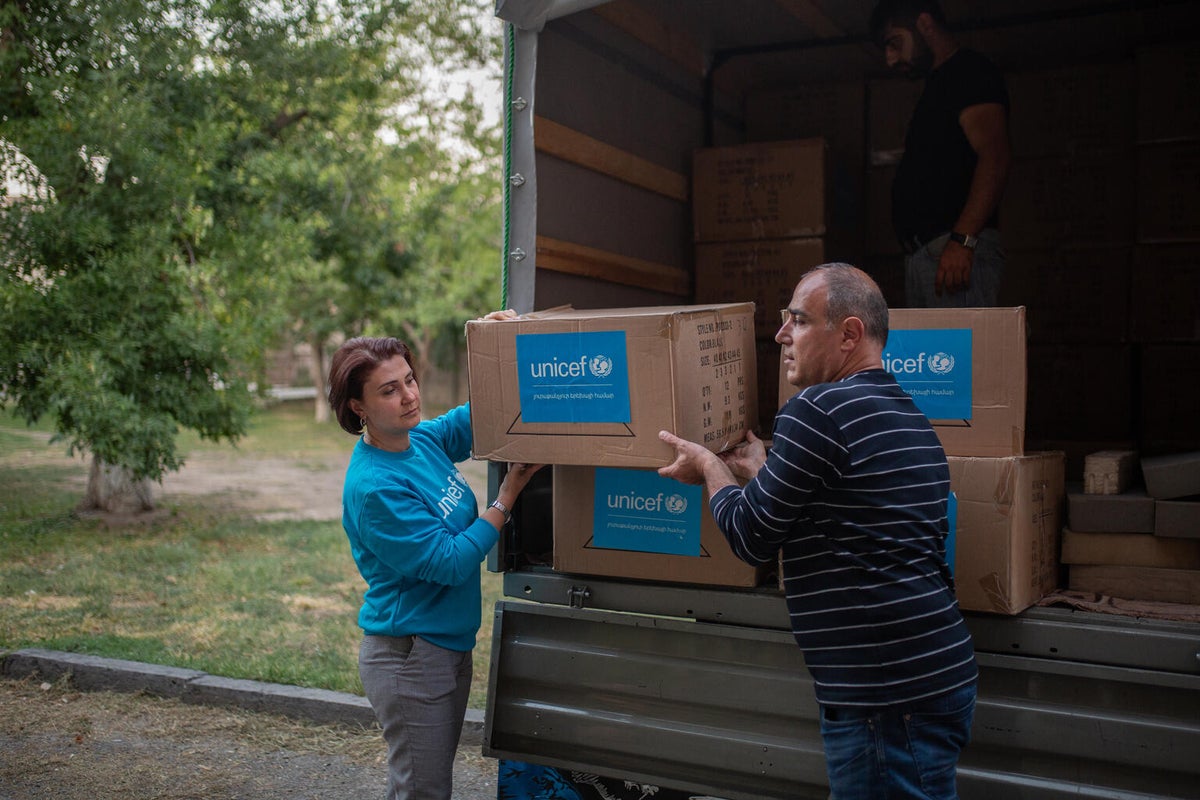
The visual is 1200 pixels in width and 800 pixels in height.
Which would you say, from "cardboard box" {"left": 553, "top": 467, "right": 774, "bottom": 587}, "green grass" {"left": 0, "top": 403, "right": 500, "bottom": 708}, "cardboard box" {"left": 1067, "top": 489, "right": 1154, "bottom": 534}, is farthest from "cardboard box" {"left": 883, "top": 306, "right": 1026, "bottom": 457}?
"green grass" {"left": 0, "top": 403, "right": 500, "bottom": 708}

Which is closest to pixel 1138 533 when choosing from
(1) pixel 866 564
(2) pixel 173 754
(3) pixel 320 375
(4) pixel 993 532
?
(4) pixel 993 532

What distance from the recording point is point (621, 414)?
2.63 m

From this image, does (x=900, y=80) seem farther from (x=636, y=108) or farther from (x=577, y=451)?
(x=577, y=451)

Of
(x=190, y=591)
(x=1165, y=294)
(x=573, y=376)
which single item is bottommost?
(x=190, y=591)

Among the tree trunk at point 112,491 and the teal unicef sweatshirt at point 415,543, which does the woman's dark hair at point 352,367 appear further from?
the tree trunk at point 112,491

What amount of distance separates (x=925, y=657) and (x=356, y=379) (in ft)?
4.87

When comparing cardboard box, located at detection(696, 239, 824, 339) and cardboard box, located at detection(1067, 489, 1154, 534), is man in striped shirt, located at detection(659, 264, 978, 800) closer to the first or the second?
cardboard box, located at detection(1067, 489, 1154, 534)

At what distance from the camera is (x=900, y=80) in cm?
471

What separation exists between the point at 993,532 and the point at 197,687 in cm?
380

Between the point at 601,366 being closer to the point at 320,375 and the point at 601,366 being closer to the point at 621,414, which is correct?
the point at 621,414

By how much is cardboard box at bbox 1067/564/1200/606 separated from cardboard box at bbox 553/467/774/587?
2.73 ft

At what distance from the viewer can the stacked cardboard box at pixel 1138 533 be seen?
2.76m

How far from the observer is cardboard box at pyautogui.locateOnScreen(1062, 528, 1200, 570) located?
2.78m

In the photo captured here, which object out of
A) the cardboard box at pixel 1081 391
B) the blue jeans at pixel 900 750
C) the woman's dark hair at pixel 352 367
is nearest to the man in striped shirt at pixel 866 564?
the blue jeans at pixel 900 750
